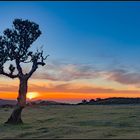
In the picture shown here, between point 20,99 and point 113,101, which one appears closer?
point 20,99

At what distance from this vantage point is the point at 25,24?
148 ft

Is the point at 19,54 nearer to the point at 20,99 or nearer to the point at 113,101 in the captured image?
the point at 20,99

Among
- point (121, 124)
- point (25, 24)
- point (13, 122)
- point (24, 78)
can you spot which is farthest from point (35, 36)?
point (121, 124)

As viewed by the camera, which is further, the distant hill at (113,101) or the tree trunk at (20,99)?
the distant hill at (113,101)

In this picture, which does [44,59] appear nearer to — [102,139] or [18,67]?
[18,67]

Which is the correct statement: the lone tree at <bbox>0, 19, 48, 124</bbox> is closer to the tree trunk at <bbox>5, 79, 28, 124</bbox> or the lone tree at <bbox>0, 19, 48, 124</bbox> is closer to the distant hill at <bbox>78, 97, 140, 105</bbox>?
the tree trunk at <bbox>5, 79, 28, 124</bbox>

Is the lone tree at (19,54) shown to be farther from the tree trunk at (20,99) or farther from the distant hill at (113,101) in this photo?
the distant hill at (113,101)

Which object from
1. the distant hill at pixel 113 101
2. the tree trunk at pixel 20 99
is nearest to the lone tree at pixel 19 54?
the tree trunk at pixel 20 99

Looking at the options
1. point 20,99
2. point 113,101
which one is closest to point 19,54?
point 20,99

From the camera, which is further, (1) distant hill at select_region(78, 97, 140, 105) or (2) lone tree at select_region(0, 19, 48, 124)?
(1) distant hill at select_region(78, 97, 140, 105)

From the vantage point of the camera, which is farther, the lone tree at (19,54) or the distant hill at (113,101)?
the distant hill at (113,101)

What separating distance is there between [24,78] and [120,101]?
43838mm

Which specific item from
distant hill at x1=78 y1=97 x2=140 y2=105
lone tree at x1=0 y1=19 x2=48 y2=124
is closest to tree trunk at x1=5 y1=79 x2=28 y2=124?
lone tree at x1=0 y1=19 x2=48 y2=124

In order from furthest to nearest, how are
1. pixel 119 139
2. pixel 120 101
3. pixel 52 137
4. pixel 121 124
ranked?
pixel 120 101 → pixel 121 124 → pixel 52 137 → pixel 119 139
